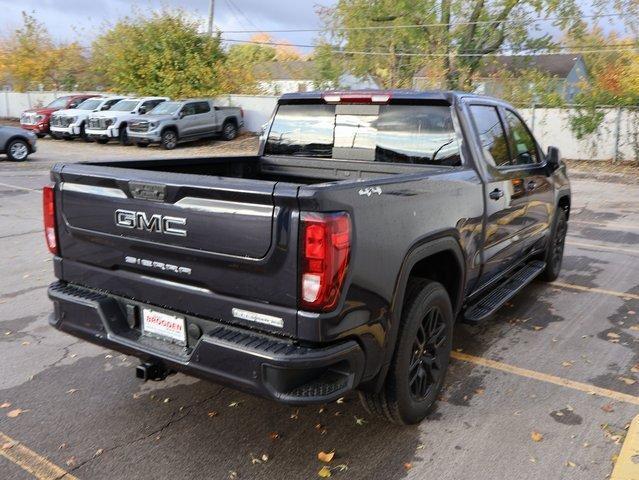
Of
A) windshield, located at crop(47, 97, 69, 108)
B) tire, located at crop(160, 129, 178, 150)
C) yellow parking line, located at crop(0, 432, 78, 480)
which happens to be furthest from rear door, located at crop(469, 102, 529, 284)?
windshield, located at crop(47, 97, 69, 108)

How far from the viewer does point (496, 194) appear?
4.39 m

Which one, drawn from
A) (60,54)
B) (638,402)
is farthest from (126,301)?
(60,54)

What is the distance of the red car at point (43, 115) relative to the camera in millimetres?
26391

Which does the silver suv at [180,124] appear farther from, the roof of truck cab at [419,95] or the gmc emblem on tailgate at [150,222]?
the gmc emblem on tailgate at [150,222]

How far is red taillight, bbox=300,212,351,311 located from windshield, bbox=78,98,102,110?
2557cm

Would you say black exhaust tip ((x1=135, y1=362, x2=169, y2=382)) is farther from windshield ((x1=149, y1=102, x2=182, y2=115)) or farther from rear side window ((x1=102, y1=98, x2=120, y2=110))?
rear side window ((x1=102, y1=98, x2=120, y2=110))

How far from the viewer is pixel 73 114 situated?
82.1ft

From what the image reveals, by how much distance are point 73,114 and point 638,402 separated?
25296mm

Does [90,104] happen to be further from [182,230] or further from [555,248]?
[182,230]

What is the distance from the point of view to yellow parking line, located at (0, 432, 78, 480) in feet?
10.0

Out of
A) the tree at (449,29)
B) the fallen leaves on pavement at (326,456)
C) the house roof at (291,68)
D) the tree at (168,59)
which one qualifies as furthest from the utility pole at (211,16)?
the fallen leaves on pavement at (326,456)

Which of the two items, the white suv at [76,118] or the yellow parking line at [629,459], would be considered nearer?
the yellow parking line at [629,459]

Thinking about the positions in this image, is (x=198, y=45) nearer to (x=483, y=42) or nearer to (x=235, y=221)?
(x=483, y=42)

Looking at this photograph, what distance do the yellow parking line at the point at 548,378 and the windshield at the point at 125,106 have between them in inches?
878
